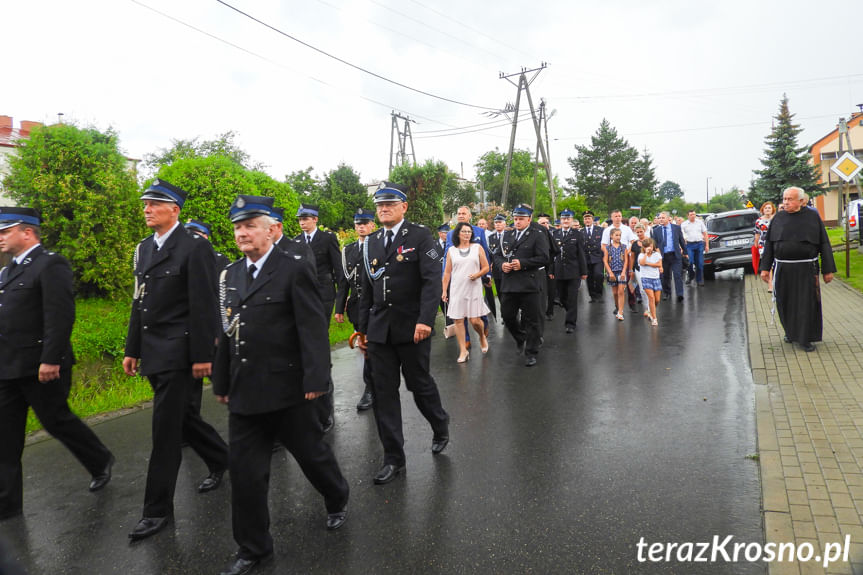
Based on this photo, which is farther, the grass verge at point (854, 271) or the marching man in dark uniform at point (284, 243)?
the grass verge at point (854, 271)

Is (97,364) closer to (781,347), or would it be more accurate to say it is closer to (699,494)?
(699,494)

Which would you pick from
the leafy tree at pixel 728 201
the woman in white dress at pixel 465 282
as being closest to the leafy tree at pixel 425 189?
the woman in white dress at pixel 465 282

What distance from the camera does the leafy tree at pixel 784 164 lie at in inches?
1515

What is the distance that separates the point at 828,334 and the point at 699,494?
6.11 metres

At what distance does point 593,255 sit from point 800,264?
6.09 meters

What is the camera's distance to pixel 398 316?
4648 millimetres

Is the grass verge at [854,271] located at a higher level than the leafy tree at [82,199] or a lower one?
lower

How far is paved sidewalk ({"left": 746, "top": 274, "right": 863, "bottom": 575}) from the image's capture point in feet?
10.9

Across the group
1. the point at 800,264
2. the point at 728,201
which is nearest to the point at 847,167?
the point at 800,264

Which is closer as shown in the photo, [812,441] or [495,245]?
[812,441]

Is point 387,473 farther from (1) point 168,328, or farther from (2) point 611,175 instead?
(2) point 611,175

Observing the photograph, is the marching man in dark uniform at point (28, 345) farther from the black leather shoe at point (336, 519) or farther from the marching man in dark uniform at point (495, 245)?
the marching man in dark uniform at point (495, 245)

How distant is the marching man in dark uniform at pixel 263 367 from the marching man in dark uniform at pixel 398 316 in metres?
1.04

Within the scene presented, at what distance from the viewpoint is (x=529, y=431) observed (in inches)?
209
